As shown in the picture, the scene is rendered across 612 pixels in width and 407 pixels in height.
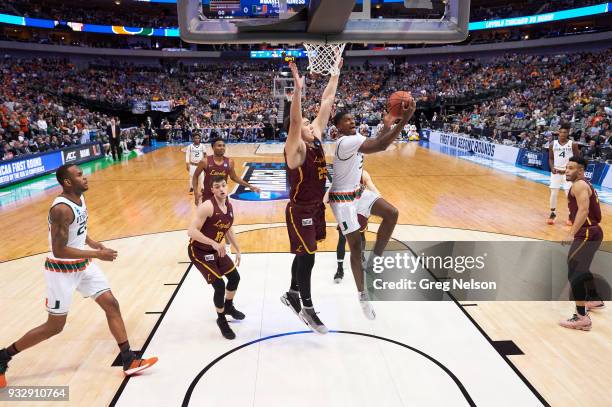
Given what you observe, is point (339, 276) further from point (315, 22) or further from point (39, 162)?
point (39, 162)

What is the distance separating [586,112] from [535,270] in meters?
17.7

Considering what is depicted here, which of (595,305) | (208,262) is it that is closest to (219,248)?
(208,262)

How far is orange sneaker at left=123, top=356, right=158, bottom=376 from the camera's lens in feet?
13.1

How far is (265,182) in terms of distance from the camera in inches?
561

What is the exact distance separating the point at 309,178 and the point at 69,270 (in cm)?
228

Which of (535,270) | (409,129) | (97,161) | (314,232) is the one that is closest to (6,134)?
(97,161)

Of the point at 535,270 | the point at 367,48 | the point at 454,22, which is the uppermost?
the point at 367,48

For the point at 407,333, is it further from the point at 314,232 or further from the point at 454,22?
the point at 454,22

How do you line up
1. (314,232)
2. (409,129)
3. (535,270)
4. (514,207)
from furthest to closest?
(409,129) → (514,207) → (535,270) → (314,232)

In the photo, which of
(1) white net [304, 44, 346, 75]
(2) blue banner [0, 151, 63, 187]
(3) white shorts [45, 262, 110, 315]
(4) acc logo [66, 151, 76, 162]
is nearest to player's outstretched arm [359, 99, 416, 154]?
(1) white net [304, 44, 346, 75]

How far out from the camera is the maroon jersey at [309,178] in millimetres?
4379

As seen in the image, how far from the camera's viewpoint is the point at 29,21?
31.8 m

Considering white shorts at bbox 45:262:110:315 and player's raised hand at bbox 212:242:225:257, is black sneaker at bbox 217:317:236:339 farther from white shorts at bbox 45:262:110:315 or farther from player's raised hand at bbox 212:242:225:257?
white shorts at bbox 45:262:110:315

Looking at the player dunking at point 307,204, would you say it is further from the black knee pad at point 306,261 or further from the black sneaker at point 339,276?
the black sneaker at point 339,276
